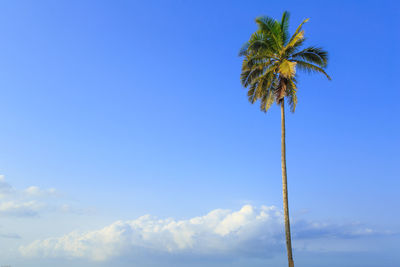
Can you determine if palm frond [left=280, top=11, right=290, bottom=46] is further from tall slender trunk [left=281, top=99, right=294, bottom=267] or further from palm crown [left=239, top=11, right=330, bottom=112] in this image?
tall slender trunk [left=281, top=99, right=294, bottom=267]

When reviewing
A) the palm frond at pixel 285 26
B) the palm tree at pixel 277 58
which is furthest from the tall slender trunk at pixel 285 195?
the palm frond at pixel 285 26

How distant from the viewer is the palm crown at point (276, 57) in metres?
30.7

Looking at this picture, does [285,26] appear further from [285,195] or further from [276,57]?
[285,195]

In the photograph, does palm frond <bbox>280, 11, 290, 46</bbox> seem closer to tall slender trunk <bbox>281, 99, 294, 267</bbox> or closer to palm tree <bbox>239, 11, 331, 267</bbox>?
palm tree <bbox>239, 11, 331, 267</bbox>

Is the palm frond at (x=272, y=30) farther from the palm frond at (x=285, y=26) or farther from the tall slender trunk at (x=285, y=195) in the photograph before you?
the tall slender trunk at (x=285, y=195)

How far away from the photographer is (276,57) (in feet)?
102

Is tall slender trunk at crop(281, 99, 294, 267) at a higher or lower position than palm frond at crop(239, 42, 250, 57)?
lower

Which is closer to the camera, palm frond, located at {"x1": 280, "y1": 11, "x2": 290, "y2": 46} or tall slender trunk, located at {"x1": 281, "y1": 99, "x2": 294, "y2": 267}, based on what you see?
tall slender trunk, located at {"x1": 281, "y1": 99, "x2": 294, "y2": 267}

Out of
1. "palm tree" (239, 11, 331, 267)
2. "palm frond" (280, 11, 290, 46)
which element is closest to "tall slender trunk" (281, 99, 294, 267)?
"palm tree" (239, 11, 331, 267)

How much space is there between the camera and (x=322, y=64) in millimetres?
30859

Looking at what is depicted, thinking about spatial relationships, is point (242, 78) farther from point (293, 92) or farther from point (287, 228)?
point (287, 228)

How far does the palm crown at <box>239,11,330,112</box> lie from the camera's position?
30.7 meters

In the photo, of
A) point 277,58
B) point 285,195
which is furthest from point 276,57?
point 285,195

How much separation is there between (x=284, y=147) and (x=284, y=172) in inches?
84.9
